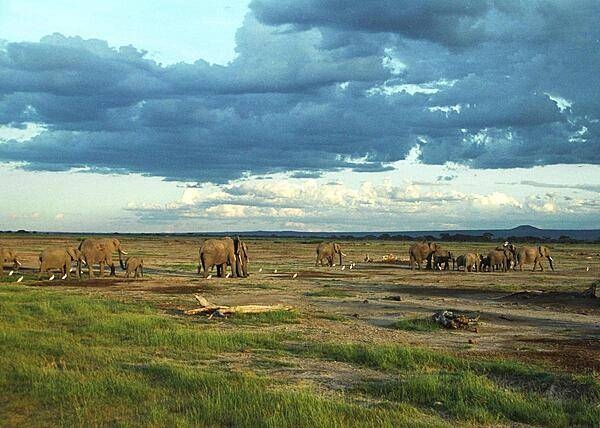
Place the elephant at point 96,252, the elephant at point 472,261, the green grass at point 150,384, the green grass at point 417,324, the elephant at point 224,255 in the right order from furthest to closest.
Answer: the elephant at point 472,261 → the elephant at point 96,252 → the elephant at point 224,255 → the green grass at point 417,324 → the green grass at point 150,384

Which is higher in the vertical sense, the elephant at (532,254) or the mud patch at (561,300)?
the elephant at (532,254)

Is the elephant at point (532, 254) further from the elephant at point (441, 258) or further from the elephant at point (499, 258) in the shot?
the elephant at point (441, 258)

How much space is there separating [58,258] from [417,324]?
78.3ft

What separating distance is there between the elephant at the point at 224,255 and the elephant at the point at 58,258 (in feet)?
22.5

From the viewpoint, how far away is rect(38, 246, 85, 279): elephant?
122ft

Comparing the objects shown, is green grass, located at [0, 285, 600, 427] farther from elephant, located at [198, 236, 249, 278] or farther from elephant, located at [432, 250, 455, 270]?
elephant, located at [432, 250, 455, 270]

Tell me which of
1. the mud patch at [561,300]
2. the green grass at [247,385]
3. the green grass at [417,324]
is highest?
the green grass at [247,385]

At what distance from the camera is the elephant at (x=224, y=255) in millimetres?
38750

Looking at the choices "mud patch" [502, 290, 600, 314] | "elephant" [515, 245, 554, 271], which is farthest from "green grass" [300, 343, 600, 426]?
"elephant" [515, 245, 554, 271]

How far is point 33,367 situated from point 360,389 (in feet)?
20.1

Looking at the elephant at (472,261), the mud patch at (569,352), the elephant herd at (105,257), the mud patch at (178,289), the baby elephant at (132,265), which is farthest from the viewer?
the elephant at (472,261)

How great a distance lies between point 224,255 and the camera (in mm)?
39219

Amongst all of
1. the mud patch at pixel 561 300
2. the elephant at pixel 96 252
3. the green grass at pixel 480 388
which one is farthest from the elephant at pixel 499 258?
the green grass at pixel 480 388

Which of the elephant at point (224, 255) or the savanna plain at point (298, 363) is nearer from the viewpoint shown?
the savanna plain at point (298, 363)
